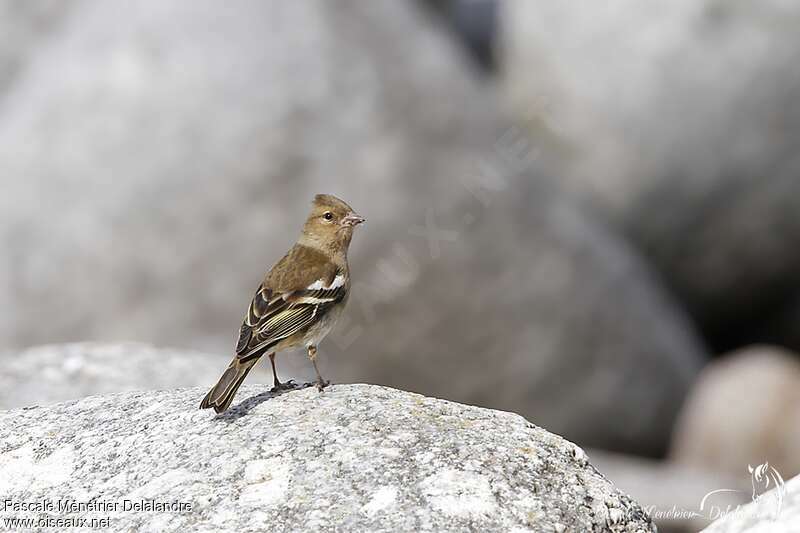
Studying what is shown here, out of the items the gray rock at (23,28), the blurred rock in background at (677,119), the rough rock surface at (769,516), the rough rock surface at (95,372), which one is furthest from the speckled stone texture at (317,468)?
the blurred rock in background at (677,119)

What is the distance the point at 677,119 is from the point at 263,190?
4.47 meters

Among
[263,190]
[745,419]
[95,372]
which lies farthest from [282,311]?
[745,419]

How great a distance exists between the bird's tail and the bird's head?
0.98 metres

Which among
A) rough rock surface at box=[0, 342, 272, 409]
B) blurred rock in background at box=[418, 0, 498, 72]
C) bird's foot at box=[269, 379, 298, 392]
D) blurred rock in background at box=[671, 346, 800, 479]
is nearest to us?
bird's foot at box=[269, 379, 298, 392]

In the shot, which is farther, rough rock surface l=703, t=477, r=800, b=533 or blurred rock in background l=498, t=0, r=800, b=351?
blurred rock in background l=498, t=0, r=800, b=351

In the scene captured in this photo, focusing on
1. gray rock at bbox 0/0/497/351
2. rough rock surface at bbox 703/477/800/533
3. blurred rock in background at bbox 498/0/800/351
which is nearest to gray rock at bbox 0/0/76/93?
gray rock at bbox 0/0/497/351

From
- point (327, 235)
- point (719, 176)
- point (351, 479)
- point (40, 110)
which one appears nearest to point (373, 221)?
point (40, 110)

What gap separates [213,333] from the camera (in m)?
9.95

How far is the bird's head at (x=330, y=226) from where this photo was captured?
17.5ft

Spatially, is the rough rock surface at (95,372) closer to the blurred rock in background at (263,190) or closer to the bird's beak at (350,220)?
the bird's beak at (350,220)

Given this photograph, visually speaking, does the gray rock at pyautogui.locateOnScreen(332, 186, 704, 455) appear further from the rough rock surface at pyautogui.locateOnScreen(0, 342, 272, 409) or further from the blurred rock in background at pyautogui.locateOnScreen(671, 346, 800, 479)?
the rough rock surface at pyautogui.locateOnScreen(0, 342, 272, 409)

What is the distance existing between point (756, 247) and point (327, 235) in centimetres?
796

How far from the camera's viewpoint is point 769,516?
3.80 metres

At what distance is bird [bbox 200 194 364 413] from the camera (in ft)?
15.8
